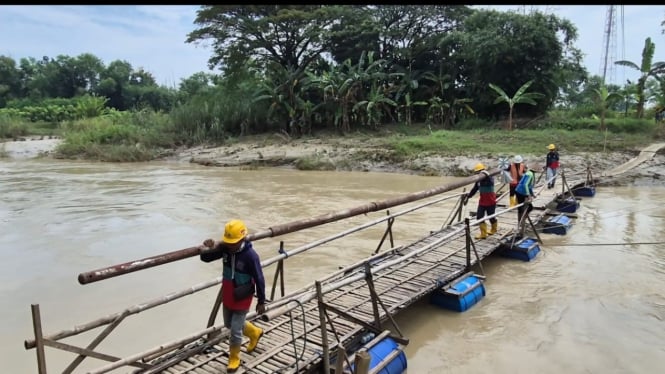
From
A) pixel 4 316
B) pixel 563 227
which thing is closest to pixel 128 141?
pixel 4 316

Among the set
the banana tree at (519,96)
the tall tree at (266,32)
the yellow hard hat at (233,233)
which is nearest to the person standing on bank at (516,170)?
the yellow hard hat at (233,233)

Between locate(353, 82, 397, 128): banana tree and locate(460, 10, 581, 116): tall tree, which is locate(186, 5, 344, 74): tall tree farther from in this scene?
locate(460, 10, 581, 116): tall tree

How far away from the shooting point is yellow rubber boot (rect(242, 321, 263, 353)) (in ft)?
14.6

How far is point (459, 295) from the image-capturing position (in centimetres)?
642

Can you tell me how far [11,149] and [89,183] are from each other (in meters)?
14.8

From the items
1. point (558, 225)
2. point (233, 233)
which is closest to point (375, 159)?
point (558, 225)

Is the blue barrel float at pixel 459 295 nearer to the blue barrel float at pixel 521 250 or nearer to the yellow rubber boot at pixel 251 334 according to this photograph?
the blue barrel float at pixel 521 250

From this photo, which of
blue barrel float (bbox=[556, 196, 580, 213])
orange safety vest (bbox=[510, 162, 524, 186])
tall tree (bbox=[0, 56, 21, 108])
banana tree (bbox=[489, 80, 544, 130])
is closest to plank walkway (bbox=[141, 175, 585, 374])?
orange safety vest (bbox=[510, 162, 524, 186])

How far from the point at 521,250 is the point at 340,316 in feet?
15.5

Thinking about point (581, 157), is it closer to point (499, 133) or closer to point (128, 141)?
point (499, 133)

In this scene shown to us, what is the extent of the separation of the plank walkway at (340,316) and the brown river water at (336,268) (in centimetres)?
49

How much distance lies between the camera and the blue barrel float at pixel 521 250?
8540 mm

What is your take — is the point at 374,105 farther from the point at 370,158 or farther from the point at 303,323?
the point at 303,323

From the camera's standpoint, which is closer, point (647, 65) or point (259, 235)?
point (259, 235)
